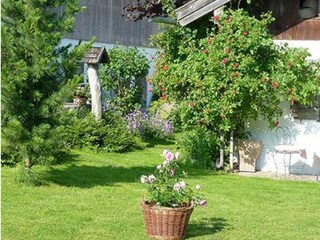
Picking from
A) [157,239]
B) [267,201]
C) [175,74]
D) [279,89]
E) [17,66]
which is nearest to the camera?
[157,239]

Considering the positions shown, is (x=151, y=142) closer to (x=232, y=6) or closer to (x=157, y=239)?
(x=232, y=6)

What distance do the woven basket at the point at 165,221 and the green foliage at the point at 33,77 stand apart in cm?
281

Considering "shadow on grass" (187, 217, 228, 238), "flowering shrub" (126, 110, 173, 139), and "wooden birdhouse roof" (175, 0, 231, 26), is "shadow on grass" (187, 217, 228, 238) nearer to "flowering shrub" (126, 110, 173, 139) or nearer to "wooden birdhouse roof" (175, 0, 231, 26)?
"wooden birdhouse roof" (175, 0, 231, 26)

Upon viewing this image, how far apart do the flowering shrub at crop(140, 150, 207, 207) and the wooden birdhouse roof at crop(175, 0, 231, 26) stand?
5.68 m

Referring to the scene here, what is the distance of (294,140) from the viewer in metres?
12.5

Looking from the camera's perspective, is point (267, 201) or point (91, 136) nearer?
point (267, 201)

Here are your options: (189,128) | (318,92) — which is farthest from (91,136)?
(318,92)

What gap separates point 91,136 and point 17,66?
18.0 ft

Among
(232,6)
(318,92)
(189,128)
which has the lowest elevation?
(189,128)

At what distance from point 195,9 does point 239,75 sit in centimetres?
174

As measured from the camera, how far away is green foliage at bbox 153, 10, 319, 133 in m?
11.5

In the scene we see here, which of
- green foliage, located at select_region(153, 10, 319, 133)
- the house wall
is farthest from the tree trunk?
the house wall

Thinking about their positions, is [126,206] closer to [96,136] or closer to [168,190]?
[168,190]

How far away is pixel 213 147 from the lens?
1273 cm
